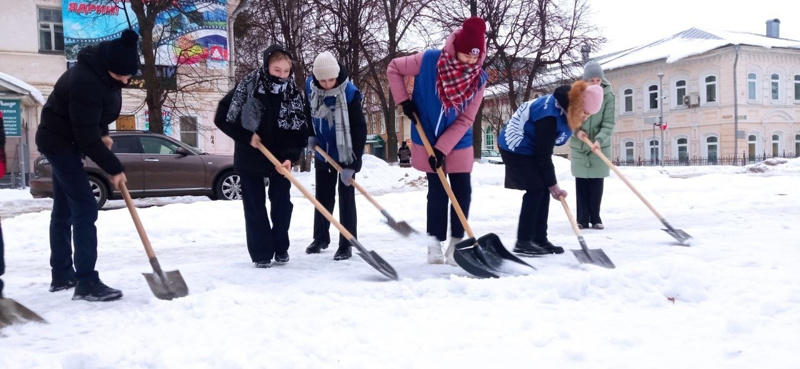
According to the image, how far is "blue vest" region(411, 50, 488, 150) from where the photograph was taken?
438 centimetres

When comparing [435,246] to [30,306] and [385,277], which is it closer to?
[385,277]

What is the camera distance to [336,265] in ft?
14.9

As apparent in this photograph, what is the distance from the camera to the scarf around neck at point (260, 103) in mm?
4297

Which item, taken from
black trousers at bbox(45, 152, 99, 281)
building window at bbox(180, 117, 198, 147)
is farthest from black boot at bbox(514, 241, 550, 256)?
building window at bbox(180, 117, 198, 147)

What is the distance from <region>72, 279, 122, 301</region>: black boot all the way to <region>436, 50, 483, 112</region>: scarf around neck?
91.7 inches

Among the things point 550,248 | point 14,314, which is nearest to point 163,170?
point 550,248

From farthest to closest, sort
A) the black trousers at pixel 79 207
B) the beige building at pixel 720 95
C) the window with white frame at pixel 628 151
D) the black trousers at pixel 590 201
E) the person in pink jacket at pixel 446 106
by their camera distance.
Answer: the window with white frame at pixel 628 151 → the beige building at pixel 720 95 → the black trousers at pixel 590 201 → the person in pink jacket at pixel 446 106 → the black trousers at pixel 79 207

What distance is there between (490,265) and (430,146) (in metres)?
0.93

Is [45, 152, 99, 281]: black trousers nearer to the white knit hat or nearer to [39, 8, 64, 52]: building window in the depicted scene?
the white knit hat

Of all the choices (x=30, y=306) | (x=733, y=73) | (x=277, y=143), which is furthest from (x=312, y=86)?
(x=733, y=73)

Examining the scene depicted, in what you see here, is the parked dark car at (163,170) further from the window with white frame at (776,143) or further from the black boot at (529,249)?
the window with white frame at (776,143)

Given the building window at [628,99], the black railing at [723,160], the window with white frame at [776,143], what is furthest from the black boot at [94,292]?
the building window at [628,99]

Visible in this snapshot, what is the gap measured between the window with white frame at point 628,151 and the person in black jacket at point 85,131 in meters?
38.8

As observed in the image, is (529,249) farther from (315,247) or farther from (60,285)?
(60,285)
